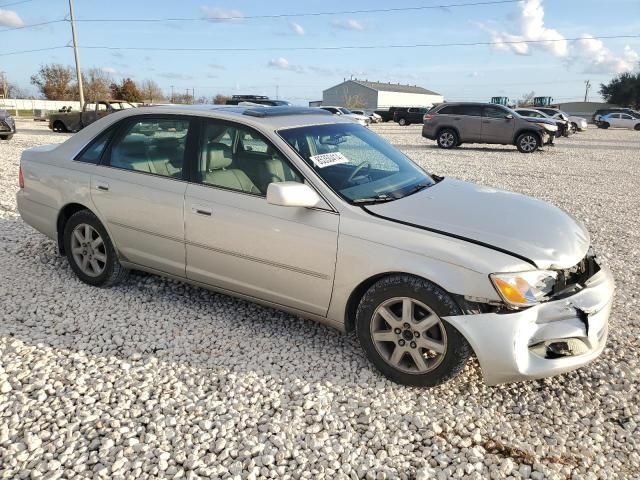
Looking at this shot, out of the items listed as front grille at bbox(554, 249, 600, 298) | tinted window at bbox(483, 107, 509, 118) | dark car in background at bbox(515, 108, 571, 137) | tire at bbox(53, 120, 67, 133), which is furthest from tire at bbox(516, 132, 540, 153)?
tire at bbox(53, 120, 67, 133)

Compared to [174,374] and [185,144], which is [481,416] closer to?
[174,374]

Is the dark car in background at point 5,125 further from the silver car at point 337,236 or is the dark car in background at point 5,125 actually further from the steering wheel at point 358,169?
the steering wheel at point 358,169

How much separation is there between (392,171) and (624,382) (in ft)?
7.00

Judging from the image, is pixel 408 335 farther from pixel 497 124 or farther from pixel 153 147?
pixel 497 124

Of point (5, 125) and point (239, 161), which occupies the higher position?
point (239, 161)

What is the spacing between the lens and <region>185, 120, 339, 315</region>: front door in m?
3.25

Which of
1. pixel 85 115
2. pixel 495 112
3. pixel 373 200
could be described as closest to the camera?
pixel 373 200

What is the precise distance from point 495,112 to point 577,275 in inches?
658

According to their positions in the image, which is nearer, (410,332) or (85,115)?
(410,332)

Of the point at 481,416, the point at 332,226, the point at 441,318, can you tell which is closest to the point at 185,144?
the point at 332,226

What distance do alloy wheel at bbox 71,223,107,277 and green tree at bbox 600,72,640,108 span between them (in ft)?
251

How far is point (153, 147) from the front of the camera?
4051 millimetres

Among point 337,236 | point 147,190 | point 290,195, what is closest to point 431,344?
point 337,236

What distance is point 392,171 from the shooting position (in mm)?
3938
